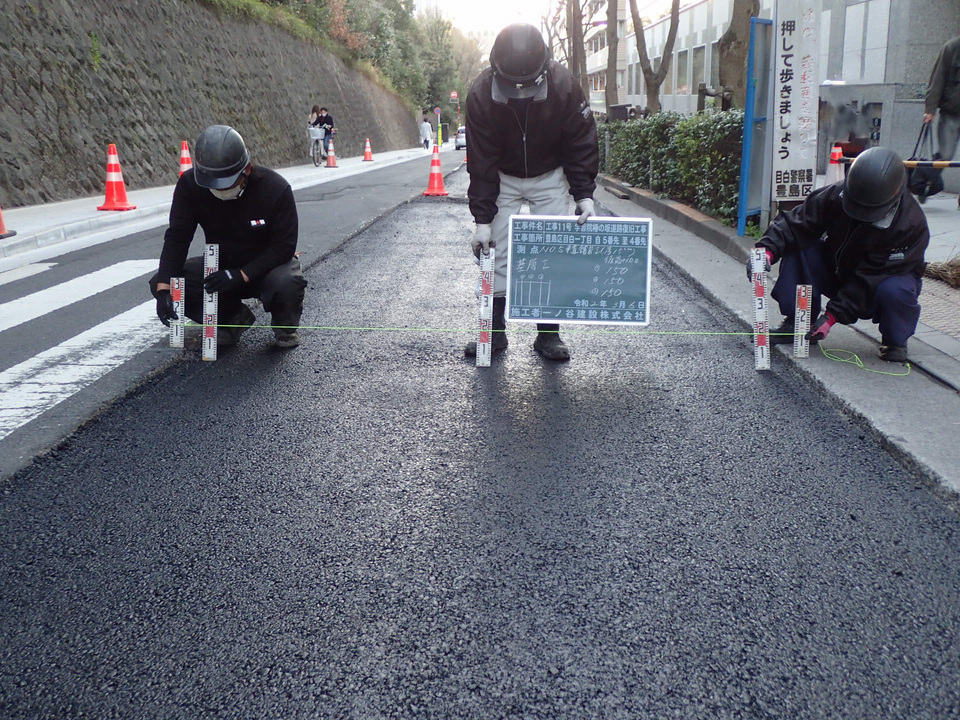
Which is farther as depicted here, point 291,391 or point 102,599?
point 291,391

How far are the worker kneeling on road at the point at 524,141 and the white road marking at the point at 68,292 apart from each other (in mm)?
3456

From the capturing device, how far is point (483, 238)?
498cm

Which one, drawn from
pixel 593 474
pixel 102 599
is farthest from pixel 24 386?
pixel 593 474

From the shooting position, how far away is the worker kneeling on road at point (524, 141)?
4504 mm

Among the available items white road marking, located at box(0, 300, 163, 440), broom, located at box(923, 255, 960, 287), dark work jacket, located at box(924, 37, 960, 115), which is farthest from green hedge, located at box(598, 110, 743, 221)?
white road marking, located at box(0, 300, 163, 440)

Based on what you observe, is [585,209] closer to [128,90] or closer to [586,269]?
[586,269]

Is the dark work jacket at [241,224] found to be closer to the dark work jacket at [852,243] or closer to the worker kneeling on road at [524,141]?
the worker kneeling on road at [524,141]

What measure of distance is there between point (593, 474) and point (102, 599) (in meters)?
1.80

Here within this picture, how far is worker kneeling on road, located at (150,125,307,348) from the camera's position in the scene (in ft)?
15.5

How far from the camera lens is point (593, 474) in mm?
3510

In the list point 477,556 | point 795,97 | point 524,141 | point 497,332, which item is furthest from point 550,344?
point 795,97

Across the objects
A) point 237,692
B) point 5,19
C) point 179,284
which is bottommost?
point 237,692

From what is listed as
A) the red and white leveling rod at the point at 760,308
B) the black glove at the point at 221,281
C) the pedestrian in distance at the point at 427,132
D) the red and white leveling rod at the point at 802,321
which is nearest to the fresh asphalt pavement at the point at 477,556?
the red and white leveling rod at the point at 760,308

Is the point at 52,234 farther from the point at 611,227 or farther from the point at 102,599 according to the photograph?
the point at 102,599
